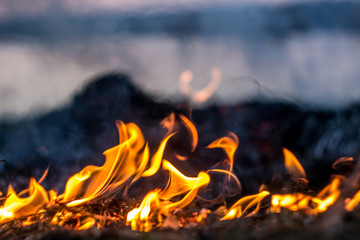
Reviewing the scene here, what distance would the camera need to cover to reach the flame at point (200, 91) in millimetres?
2174

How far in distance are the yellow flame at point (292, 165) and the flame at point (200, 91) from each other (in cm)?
55

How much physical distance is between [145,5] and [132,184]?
107cm

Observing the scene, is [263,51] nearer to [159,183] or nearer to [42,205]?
[159,183]

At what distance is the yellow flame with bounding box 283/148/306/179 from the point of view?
83.4 inches

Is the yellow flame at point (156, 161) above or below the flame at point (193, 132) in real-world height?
below

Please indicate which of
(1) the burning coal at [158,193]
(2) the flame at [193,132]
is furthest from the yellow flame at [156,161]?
(2) the flame at [193,132]

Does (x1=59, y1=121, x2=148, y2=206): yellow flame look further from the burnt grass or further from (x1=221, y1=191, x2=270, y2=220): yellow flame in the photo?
(x1=221, y1=191, x2=270, y2=220): yellow flame

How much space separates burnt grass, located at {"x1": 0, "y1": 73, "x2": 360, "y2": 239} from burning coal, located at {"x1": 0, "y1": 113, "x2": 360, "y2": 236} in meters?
0.04

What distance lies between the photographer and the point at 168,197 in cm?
198

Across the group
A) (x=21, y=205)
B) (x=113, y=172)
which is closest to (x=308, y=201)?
(x=113, y=172)

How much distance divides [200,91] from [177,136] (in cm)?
31

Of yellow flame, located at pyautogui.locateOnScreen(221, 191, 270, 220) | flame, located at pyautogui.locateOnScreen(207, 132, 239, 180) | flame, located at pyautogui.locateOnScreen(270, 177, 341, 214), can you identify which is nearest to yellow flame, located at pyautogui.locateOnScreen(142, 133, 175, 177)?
flame, located at pyautogui.locateOnScreen(207, 132, 239, 180)

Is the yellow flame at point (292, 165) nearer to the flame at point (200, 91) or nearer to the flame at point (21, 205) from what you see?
the flame at point (200, 91)

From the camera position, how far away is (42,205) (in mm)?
1856
